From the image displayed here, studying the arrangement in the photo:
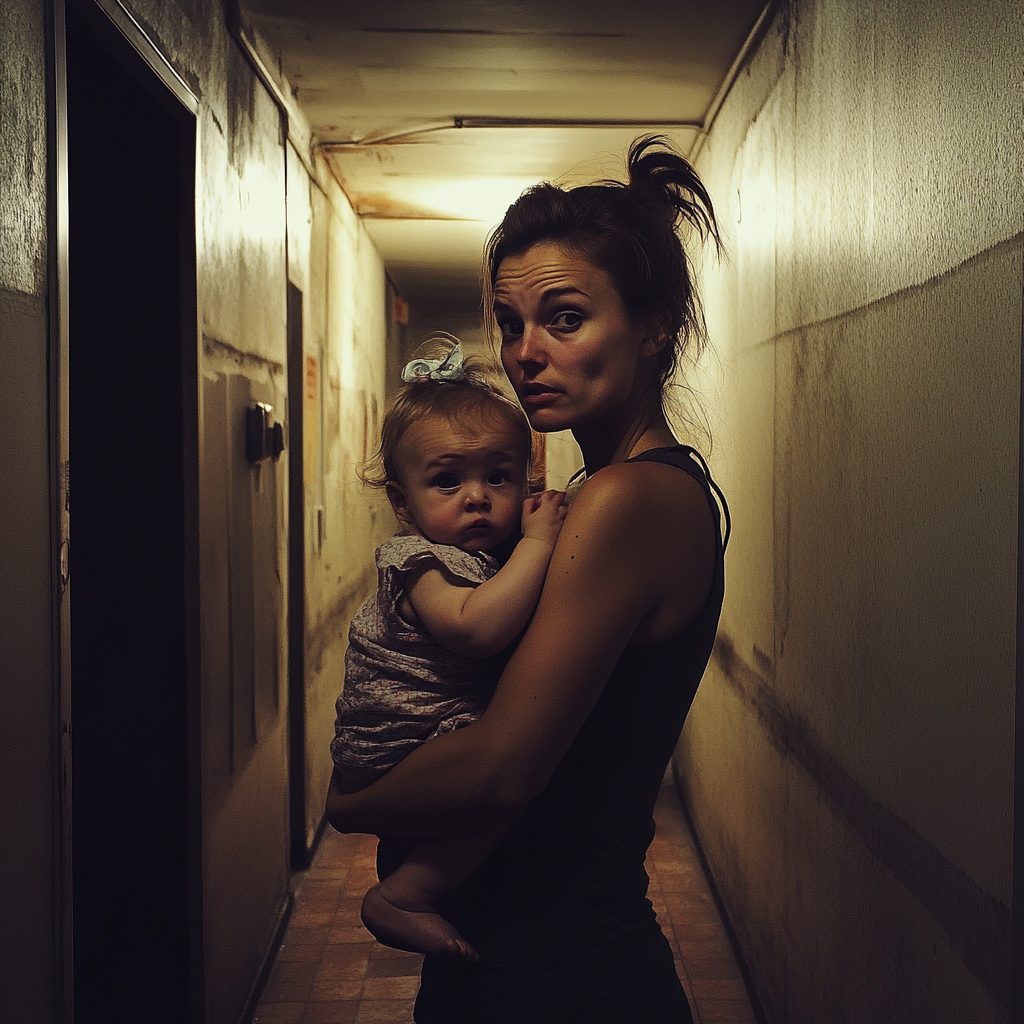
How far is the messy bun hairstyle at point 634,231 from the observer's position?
4.13 feet

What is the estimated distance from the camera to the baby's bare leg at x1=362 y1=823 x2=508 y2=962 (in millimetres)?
1166

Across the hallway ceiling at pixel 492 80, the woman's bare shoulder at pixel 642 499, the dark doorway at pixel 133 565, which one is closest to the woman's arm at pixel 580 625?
the woman's bare shoulder at pixel 642 499

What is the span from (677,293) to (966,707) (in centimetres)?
68

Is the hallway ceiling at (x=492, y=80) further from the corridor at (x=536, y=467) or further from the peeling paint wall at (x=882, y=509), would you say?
the peeling paint wall at (x=882, y=509)

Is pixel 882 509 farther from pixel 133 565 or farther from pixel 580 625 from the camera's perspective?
pixel 133 565

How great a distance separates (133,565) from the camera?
2.29 m

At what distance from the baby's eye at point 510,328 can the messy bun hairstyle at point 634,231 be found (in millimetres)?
78

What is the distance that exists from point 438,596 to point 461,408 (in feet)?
0.96

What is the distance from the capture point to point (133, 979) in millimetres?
2299

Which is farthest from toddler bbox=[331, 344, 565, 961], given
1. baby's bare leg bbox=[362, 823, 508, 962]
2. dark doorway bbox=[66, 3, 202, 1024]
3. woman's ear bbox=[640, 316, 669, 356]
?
dark doorway bbox=[66, 3, 202, 1024]

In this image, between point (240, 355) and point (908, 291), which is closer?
point (908, 291)

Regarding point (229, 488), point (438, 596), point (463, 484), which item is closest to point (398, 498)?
point (463, 484)

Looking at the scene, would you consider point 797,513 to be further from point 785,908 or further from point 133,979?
point 133,979

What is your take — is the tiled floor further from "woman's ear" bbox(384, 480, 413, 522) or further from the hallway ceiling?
the hallway ceiling
